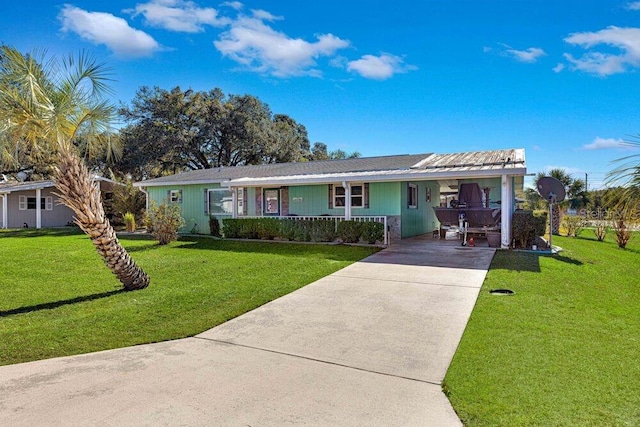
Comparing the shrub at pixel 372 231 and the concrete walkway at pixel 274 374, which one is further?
the shrub at pixel 372 231

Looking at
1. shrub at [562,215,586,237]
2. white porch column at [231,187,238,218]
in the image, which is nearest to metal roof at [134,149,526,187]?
white porch column at [231,187,238,218]

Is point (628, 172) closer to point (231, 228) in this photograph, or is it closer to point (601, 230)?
point (231, 228)

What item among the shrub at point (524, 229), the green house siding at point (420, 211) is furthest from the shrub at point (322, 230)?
the shrub at point (524, 229)

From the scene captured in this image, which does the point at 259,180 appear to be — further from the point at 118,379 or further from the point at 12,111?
the point at 118,379

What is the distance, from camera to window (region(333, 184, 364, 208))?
16.0 m

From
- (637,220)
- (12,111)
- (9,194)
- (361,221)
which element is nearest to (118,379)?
(637,220)

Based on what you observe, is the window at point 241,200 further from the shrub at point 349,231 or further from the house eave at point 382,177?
the shrub at point 349,231

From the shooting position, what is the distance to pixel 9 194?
24.7 m

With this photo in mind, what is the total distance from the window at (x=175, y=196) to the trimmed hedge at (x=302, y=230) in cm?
447

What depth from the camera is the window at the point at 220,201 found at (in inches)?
721

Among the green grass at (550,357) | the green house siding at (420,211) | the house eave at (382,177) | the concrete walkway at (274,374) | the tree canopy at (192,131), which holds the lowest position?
the concrete walkway at (274,374)

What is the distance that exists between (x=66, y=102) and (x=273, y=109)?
3102 centimetres

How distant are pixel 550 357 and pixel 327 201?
506 inches

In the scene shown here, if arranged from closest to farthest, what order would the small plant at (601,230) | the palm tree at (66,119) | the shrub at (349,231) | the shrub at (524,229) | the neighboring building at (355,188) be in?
the palm tree at (66,119) < the shrub at (524,229) < the neighboring building at (355,188) < the shrub at (349,231) < the small plant at (601,230)
